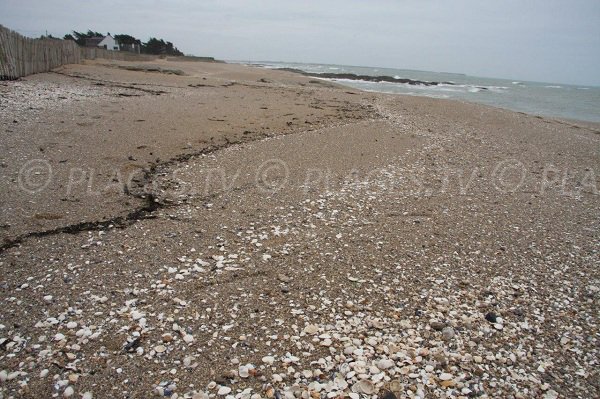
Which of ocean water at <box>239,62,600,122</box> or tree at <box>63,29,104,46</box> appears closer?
ocean water at <box>239,62,600,122</box>

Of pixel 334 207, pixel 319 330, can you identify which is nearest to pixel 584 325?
pixel 319 330

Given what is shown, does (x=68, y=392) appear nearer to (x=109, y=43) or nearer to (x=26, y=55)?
(x=26, y=55)

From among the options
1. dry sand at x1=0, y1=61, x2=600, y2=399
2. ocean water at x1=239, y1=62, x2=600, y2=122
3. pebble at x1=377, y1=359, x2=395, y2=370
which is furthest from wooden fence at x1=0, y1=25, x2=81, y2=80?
ocean water at x1=239, y1=62, x2=600, y2=122

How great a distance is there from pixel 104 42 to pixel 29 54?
49740 mm

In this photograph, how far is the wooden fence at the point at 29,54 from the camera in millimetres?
14383

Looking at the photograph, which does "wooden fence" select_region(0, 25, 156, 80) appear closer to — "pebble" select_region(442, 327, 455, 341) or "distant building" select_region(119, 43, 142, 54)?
"pebble" select_region(442, 327, 455, 341)

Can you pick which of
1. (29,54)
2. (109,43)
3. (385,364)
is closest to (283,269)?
(385,364)

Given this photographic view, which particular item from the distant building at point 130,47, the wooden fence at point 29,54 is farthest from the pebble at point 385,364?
the distant building at point 130,47

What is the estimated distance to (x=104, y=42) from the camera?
193ft

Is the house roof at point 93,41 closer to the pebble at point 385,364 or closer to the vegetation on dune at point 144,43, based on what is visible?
the vegetation on dune at point 144,43

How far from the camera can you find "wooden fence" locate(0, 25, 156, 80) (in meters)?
14.4

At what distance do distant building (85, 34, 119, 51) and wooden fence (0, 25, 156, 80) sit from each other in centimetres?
3938

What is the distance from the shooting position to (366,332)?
343 cm

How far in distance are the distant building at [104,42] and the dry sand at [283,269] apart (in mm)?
59712
